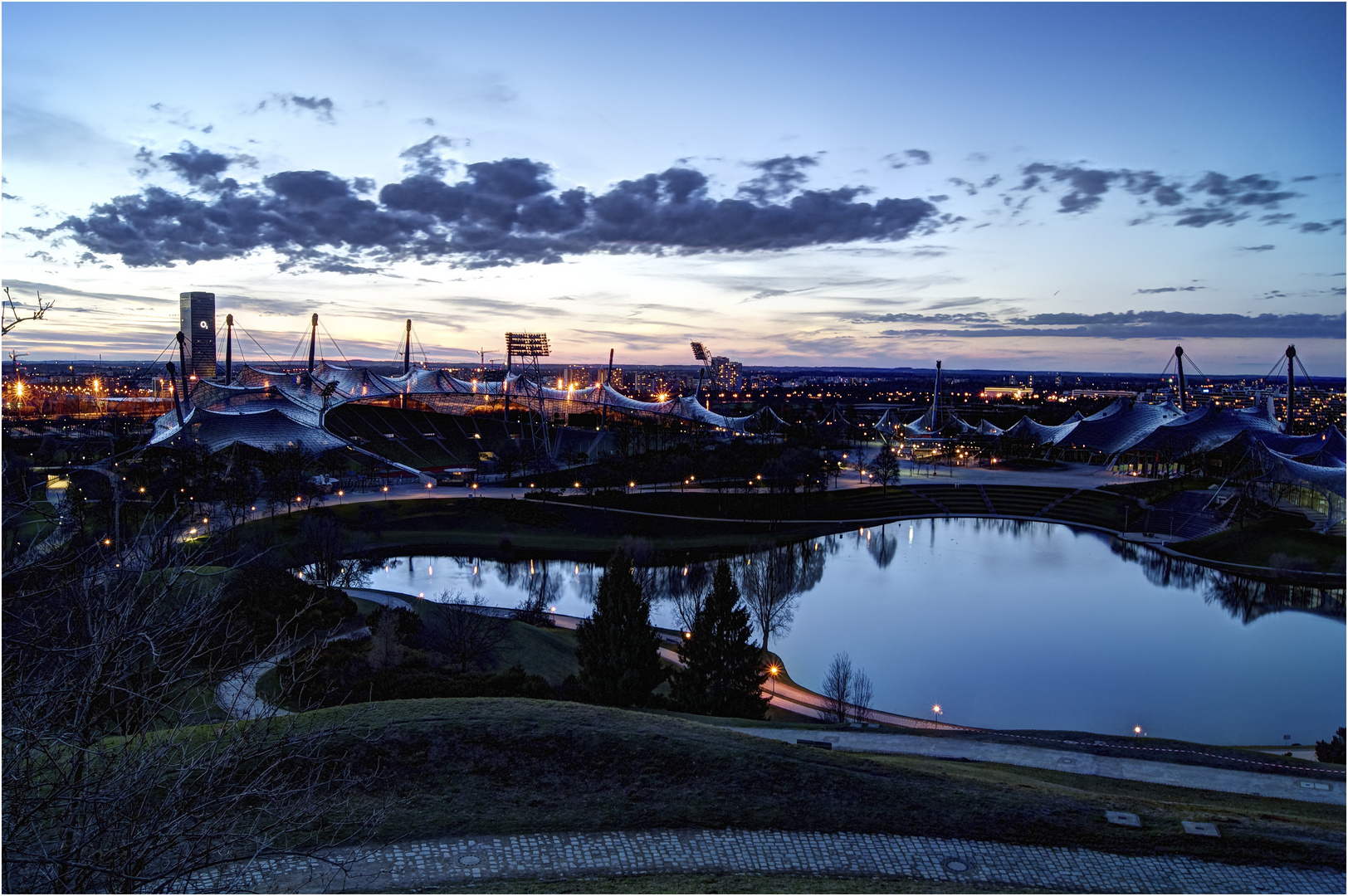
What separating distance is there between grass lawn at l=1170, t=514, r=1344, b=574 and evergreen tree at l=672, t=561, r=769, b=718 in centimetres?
2301

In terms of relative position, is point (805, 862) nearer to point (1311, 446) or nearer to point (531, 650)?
point (531, 650)

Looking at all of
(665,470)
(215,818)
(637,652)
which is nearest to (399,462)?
(665,470)

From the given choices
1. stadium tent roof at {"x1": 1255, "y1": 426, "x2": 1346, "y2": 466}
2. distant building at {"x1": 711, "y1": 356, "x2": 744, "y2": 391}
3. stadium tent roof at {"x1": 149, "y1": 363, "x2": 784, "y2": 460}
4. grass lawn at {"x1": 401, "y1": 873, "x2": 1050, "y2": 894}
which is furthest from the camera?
distant building at {"x1": 711, "y1": 356, "x2": 744, "y2": 391}

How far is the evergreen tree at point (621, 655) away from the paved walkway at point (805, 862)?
7047 mm

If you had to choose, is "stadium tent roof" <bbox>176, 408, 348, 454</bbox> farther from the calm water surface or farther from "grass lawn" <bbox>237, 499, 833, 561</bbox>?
the calm water surface

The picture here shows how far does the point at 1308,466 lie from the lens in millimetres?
31984

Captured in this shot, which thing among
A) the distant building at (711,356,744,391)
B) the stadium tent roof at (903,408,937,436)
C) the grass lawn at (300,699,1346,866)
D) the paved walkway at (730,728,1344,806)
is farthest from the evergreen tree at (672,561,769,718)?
the distant building at (711,356,744,391)

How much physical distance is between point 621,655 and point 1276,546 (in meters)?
27.1

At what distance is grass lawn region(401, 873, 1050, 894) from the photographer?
20.8 feet

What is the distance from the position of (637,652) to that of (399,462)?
34711 mm

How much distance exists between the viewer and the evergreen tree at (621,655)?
563 inches

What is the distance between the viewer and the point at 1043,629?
2203 cm

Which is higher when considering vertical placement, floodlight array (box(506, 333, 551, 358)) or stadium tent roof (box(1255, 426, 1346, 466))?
floodlight array (box(506, 333, 551, 358))

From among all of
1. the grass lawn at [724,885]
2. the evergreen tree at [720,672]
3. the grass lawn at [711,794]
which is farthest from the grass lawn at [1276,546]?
the grass lawn at [724,885]
